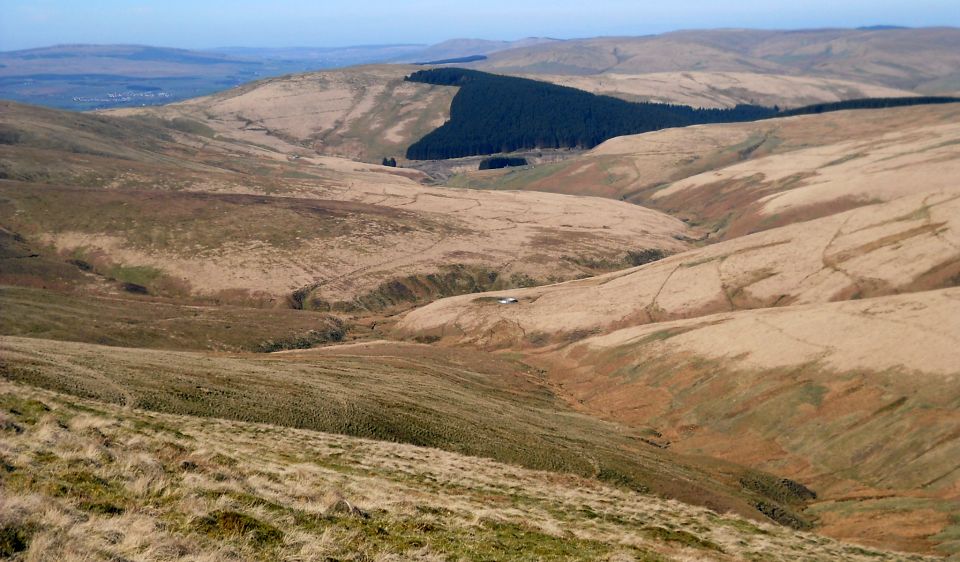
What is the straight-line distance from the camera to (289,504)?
20719 millimetres

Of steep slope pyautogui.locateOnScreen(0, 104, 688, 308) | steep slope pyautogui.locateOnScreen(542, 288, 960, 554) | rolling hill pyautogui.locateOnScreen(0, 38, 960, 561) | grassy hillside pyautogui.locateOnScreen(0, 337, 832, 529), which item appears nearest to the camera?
rolling hill pyautogui.locateOnScreen(0, 38, 960, 561)

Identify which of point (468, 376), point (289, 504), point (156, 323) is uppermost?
point (289, 504)

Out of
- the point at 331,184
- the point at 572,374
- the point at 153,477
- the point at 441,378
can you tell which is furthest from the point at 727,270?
the point at 331,184

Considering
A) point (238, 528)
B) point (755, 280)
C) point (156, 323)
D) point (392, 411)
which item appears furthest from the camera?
point (755, 280)

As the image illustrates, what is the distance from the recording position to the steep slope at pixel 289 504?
1611cm

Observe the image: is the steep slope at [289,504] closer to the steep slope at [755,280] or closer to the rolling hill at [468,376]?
the rolling hill at [468,376]

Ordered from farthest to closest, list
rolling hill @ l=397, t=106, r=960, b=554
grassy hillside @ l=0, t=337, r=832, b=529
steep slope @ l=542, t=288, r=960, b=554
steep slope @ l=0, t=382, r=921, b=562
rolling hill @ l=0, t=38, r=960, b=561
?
1. rolling hill @ l=397, t=106, r=960, b=554
2. steep slope @ l=542, t=288, r=960, b=554
3. grassy hillside @ l=0, t=337, r=832, b=529
4. rolling hill @ l=0, t=38, r=960, b=561
5. steep slope @ l=0, t=382, r=921, b=562

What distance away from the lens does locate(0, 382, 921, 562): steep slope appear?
16.1 m

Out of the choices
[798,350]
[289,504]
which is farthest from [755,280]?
[289,504]

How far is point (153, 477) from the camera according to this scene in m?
19.9

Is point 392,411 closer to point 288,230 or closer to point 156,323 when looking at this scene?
point 156,323

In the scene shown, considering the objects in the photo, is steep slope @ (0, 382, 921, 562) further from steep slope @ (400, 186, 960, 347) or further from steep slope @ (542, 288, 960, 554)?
steep slope @ (400, 186, 960, 347)

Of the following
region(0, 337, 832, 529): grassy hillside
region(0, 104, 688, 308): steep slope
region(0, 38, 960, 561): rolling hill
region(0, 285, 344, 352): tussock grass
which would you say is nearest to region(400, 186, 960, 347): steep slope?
region(0, 38, 960, 561): rolling hill

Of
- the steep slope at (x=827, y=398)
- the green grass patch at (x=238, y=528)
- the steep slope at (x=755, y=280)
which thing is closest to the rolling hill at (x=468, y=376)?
the green grass patch at (x=238, y=528)
